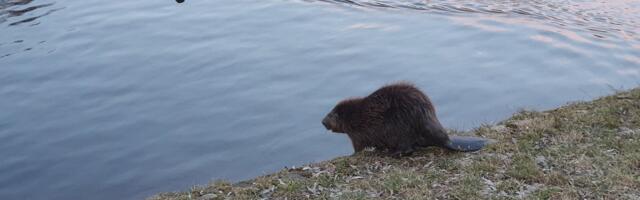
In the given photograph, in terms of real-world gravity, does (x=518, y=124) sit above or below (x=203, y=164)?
above

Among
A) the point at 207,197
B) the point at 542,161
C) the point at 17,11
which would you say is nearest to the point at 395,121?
the point at 542,161

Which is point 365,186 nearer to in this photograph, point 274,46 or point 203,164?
point 203,164

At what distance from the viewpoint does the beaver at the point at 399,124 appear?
20.4 feet

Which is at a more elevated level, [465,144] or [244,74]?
[465,144]

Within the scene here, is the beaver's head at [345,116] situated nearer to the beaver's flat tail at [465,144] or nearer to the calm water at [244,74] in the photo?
the beaver's flat tail at [465,144]

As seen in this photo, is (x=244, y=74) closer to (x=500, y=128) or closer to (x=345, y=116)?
(x=345, y=116)

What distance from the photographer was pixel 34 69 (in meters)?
Answer: 11.5

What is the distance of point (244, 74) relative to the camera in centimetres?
1090

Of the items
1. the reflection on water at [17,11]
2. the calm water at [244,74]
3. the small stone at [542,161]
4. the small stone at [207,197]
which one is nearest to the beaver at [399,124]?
the small stone at [542,161]

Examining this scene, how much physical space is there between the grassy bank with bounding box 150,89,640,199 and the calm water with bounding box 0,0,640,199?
2.05m

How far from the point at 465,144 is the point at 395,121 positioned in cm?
54

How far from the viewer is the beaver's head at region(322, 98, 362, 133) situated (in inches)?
260

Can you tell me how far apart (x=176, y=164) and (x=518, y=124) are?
3395mm

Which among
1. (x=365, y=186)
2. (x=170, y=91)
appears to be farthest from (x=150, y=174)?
(x=365, y=186)
